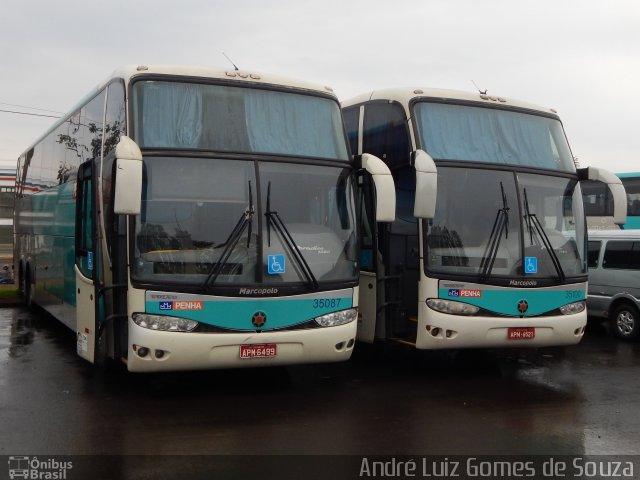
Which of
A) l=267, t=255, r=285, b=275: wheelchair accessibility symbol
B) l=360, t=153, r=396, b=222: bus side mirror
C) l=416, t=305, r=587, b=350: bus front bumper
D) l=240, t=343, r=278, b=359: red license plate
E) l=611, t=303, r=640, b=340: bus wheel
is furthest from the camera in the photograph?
l=611, t=303, r=640, b=340: bus wheel

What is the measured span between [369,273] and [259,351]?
97.5 inches

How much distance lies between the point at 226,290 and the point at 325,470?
2412 millimetres

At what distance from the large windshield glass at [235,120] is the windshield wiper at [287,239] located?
673 mm

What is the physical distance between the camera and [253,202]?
8.05 meters

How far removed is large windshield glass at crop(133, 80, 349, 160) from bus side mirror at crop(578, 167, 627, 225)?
3.59m

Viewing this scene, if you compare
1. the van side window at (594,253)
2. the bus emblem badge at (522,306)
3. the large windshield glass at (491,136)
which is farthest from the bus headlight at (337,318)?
the van side window at (594,253)

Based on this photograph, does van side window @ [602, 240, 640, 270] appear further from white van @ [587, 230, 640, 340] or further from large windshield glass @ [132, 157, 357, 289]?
large windshield glass @ [132, 157, 357, 289]

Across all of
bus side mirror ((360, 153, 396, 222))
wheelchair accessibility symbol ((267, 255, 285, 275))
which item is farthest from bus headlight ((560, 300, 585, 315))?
wheelchair accessibility symbol ((267, 255, 285, 275))

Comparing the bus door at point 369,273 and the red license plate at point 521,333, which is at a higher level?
the bus door at point 369,273

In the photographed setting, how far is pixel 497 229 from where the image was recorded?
30.5 ft

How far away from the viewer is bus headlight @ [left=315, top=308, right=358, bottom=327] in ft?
27.1

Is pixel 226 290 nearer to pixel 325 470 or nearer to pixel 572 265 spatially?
pixel 325 470

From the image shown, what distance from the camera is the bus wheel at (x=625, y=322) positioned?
13430mm

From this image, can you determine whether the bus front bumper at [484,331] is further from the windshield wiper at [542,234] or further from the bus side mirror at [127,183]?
the bus side mirror at [127,183]
